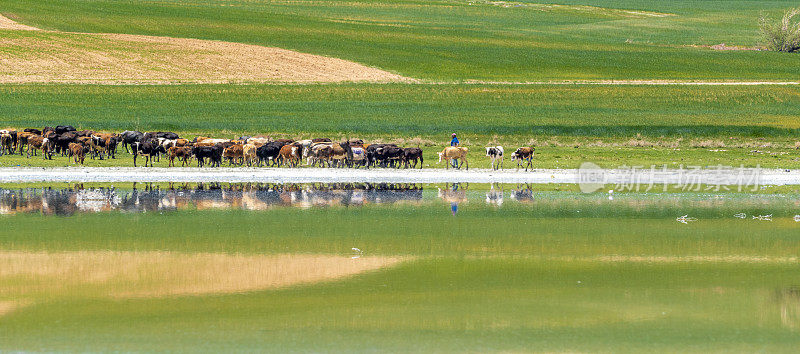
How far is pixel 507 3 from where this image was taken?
539 feet

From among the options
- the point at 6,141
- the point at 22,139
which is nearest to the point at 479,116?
the point at 22,139

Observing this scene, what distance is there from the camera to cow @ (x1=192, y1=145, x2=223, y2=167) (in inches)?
1540

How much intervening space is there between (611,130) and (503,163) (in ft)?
42.5

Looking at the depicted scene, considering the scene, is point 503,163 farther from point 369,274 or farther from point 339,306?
point 339,306

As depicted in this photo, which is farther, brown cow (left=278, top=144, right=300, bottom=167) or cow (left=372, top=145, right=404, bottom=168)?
brown cow (left=278, top=144, right=300, bottom=167)

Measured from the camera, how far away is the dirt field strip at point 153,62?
75.4 metres

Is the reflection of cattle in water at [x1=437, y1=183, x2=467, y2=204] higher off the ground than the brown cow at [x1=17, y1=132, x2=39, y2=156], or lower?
lower

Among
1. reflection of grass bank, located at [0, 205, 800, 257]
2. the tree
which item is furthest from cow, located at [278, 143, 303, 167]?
the tree

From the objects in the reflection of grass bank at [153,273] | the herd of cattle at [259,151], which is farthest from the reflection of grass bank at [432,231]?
the herd of cattle at [259,151]

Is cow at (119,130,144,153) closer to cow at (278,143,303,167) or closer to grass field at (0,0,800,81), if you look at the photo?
cow at (278,143,303,167)

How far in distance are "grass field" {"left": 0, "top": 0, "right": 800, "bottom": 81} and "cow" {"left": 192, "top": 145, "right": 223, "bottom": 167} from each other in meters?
44.5

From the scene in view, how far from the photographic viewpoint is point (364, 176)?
122 feet

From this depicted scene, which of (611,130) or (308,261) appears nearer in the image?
(308,261)

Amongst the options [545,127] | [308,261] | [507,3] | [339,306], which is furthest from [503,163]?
[507,3]
